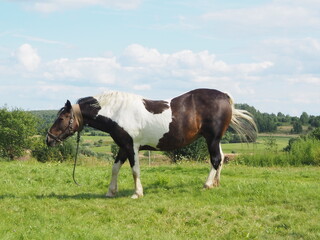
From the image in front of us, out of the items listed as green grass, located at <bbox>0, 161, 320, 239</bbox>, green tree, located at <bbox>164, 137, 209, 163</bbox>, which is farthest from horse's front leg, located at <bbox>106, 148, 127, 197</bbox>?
green tree, located at <bbox>164, 137, 209, 163</bbox>

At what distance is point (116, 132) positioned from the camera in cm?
1083

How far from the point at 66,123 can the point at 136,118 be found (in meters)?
1.72

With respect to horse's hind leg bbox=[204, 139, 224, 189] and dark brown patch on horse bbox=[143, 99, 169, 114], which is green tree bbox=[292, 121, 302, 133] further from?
dark brown patch on horse bbox=[143, 99, 169, 114]

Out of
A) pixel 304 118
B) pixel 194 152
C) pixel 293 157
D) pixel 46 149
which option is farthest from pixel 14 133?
pixel 304 118

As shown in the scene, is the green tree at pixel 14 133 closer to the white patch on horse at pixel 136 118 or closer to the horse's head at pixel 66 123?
the horse's head at pixel 66 123

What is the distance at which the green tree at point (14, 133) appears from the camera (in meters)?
51.9

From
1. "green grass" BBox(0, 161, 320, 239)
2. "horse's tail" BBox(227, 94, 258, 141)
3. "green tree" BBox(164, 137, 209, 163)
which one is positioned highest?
"horse's tail" BBox(227, 94, 258, 141)

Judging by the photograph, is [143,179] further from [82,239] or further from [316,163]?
[316,163]

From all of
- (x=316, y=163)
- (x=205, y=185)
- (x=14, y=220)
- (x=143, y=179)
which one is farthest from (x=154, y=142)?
(x=316, y=163)

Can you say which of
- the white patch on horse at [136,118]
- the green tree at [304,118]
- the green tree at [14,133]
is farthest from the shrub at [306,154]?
the green tree at [304,118]

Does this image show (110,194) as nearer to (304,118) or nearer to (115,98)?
(115,98)

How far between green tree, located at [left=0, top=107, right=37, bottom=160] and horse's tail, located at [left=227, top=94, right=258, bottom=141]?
142ft

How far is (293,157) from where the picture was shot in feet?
80.3

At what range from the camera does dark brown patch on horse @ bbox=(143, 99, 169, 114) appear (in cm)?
1098
